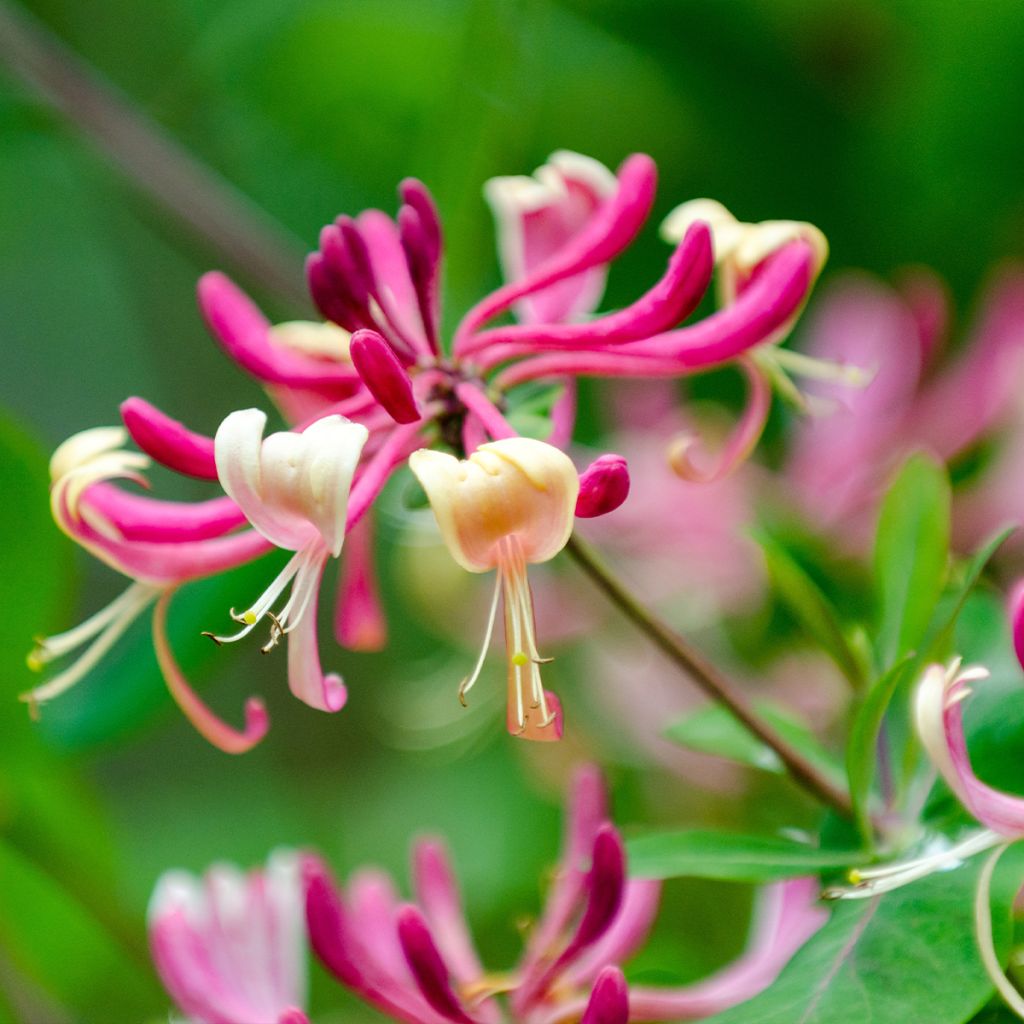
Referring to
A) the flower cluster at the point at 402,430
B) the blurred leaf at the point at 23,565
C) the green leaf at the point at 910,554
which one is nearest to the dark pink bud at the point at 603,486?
the flower cluster at the point at 402,430

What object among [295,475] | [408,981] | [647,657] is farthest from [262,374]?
[647,657]

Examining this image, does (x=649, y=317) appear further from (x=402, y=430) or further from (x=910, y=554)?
(x=910, y=554)

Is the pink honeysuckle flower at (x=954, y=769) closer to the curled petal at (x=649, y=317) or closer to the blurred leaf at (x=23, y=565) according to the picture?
the curled petal at (x=649, y=317)

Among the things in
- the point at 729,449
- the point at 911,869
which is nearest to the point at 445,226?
the point at 729,449

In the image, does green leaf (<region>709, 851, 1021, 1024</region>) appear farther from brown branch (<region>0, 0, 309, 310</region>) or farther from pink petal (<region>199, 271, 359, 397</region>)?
brown branch (<region>0, 0, 309, 310</region>)

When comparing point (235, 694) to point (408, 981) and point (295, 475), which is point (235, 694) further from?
point (295, 475)

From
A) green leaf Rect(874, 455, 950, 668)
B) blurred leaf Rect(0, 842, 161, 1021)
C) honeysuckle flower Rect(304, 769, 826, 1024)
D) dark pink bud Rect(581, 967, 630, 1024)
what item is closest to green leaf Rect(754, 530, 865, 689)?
green leaf Rect(874, 455, 950, 668)
